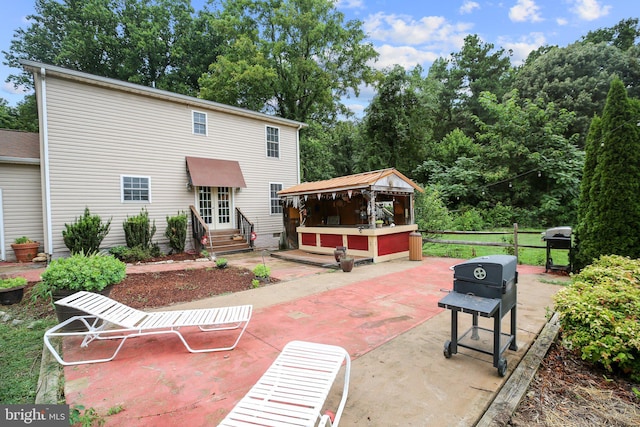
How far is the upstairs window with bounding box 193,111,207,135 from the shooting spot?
1198cm

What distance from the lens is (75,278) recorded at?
3996 millimetres

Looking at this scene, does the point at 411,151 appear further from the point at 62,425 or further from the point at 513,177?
the point at 62,425

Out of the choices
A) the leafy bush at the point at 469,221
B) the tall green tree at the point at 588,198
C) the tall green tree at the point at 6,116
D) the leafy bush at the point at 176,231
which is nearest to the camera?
the tall green tree at the point at 588,198

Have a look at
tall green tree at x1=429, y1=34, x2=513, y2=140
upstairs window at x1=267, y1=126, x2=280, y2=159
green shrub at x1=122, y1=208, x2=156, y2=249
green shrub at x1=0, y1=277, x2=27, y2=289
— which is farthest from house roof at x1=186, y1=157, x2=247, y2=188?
tall green tree at x1=429, y1=34, x2=513, y2=140

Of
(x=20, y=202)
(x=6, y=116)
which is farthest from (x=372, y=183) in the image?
(x=6, y=116)

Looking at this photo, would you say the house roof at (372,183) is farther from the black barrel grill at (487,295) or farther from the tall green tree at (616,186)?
the black barrel grill at (487,295)

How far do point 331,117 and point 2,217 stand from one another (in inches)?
794

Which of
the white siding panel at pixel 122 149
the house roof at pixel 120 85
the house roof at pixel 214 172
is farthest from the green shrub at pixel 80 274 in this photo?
the house roof at pixel 120 85

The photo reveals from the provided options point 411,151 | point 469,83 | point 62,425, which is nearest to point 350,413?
point 62,425

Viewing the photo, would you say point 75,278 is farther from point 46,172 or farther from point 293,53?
point 293,53

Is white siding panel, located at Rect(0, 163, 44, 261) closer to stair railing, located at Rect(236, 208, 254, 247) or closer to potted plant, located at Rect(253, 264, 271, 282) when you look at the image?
stair railing, located at Rect(236, 208, 254, 247)

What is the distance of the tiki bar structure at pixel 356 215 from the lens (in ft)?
30.1

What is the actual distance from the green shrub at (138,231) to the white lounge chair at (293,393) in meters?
9.49

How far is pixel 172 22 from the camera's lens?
22750 mm
